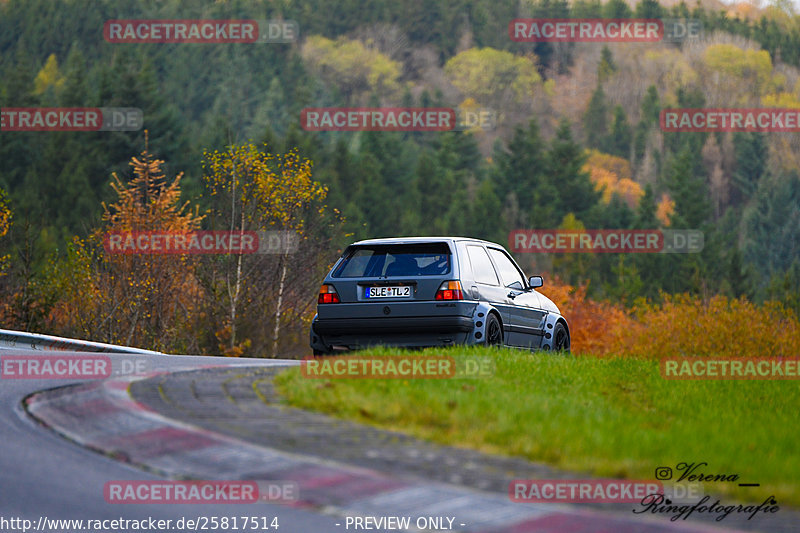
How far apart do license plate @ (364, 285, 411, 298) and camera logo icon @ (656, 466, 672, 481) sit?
21.4 feet

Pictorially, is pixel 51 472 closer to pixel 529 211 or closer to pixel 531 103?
pixel 529 211

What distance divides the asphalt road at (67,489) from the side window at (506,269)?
8.08 m

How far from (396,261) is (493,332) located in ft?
5.34

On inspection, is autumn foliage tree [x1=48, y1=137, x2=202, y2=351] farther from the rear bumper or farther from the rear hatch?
the rear bumper

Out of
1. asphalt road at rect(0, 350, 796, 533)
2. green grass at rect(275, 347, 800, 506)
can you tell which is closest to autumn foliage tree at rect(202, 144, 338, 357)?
green grass at rect(275, 347, 800, 506)

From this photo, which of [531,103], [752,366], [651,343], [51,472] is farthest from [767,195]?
[51,472]

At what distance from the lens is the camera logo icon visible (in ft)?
23.6

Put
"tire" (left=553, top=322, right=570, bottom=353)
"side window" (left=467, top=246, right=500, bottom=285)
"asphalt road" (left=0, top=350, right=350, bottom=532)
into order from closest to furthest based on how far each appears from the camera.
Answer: "asphalt road" (left=0, top=350, right=350, bottom=532)
"side window" (left=467, top=246, right=500, bottom=285)
"tire" (left=553, top=322, right=570, bottom=353)

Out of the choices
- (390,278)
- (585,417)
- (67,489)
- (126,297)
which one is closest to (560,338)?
(390,278)

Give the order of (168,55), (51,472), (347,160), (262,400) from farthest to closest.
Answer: (168,55) → (347,160) → (262,400) → (51,472)

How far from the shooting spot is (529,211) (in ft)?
352

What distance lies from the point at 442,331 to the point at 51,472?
7177 millimetres

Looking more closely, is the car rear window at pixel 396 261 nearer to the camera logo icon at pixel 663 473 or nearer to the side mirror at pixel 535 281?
the side mirror at pixel 535 281

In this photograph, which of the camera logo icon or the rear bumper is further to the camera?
the rear bumper
